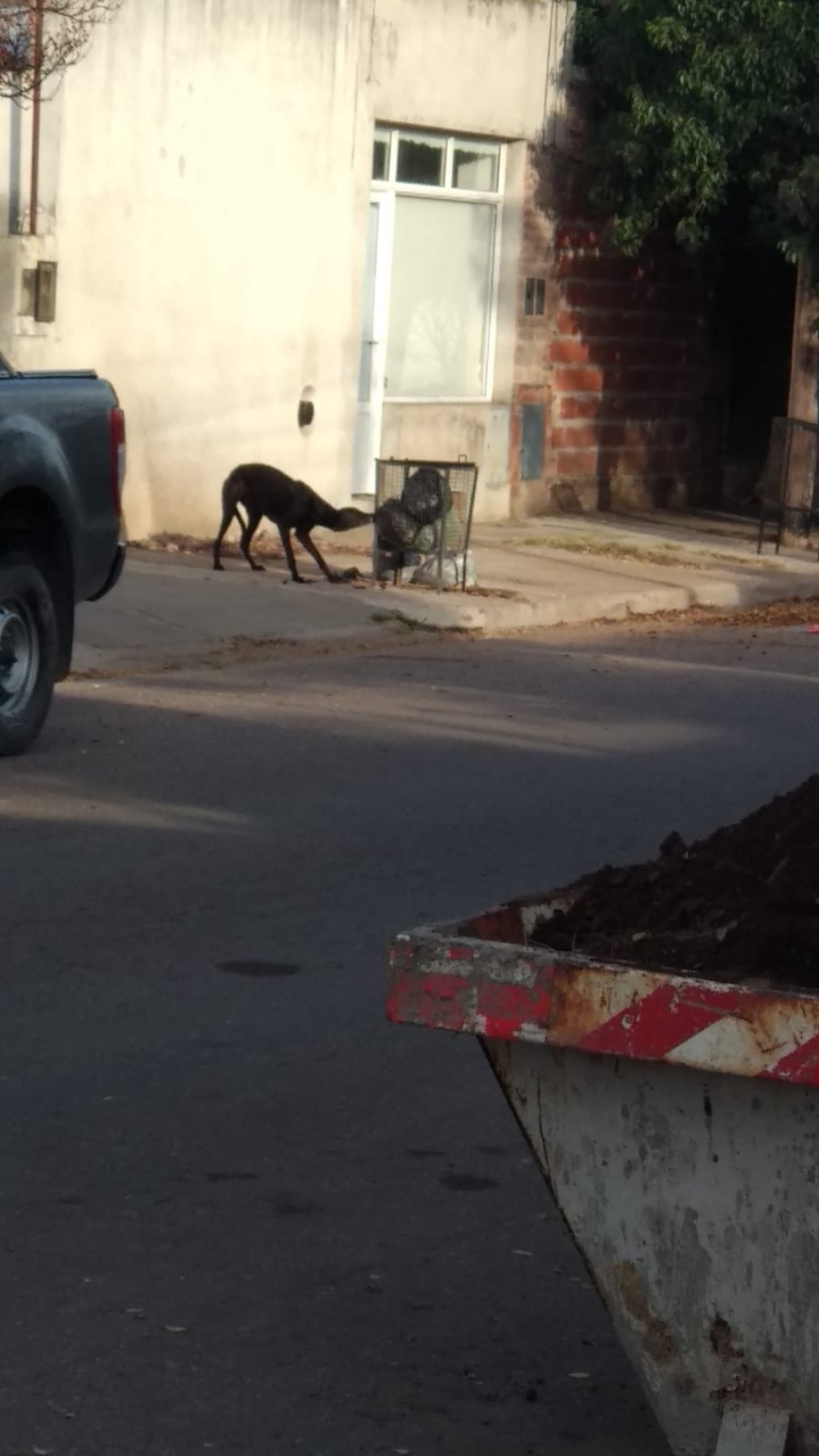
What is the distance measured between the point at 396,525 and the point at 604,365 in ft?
24.2

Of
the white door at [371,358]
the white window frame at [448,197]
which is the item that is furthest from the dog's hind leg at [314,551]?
the white window frame at [448,197]

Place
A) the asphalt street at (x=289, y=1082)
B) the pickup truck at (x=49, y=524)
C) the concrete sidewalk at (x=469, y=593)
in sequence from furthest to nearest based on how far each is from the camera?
the concrete sidewalk at (x=469, y=593) → the pickup truck at (x=49, y=524) → the asphalt street at (x=289, y=1082)

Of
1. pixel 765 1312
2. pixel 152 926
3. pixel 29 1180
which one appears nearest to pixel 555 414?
pixel 152 926

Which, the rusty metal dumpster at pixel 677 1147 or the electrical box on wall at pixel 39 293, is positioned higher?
the electrical box on wall at pixel 39 293

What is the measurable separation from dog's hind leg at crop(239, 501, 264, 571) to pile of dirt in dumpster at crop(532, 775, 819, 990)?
39.9ft

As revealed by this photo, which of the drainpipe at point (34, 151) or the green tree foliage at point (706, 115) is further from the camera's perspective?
the green tree foliage at point (706, 115)

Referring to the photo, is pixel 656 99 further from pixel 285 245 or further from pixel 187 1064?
pixel 187 1064

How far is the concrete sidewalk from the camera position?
14523 mm

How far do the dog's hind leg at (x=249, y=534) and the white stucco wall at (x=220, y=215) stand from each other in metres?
1.41

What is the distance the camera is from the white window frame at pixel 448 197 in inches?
812

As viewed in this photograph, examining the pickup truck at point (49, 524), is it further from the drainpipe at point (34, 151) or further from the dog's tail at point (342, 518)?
the dog's tail at point (342, 518)

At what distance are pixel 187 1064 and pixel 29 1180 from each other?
98 cm

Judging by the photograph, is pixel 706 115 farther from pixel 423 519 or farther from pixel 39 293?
pixel 39 293

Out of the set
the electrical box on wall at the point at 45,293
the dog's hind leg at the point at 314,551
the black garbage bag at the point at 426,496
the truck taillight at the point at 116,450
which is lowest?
the dog's hind leg at the point at 314,551
